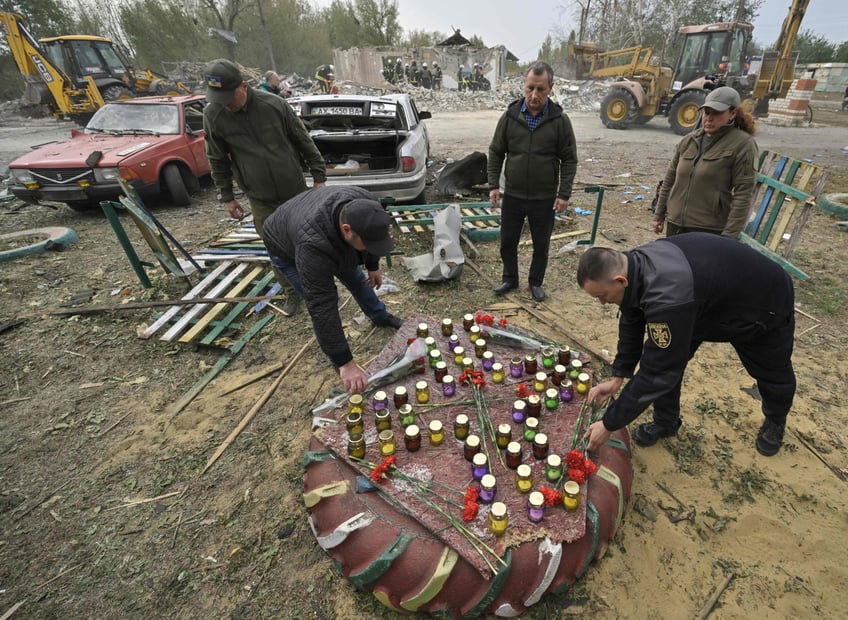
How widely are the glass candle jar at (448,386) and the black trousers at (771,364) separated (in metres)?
1.16

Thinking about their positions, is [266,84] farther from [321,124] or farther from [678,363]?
[678,363]

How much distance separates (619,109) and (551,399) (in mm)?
14645

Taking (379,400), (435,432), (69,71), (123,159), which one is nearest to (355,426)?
(379,400)

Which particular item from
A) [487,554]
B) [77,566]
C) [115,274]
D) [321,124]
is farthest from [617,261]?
[321,124]

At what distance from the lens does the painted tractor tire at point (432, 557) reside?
1.65 meters

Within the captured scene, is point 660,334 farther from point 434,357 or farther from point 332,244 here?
point 332,244

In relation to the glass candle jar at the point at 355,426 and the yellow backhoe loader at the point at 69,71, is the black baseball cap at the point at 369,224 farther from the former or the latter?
the yellow backhoe loader at the point at 69,71

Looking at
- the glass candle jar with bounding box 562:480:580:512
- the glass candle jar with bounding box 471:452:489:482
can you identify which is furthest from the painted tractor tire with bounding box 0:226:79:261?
the glass candle jar with bounding box 562:480:580:512

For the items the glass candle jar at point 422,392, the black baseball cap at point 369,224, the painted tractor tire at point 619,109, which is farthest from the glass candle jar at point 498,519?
the painted tractor tire at point 619,109

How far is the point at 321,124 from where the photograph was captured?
6.73m

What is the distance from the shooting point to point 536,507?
69.2 inches


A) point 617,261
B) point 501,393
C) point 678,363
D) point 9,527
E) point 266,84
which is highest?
point 266,84

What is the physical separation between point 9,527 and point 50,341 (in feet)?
6.98

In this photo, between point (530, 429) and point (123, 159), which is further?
point (123, 159)
